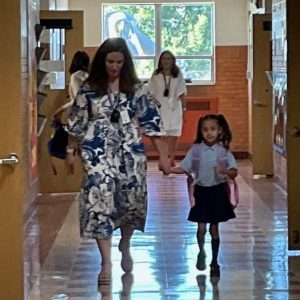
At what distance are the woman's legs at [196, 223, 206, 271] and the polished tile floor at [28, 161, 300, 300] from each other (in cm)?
5

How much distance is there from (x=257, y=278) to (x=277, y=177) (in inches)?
228

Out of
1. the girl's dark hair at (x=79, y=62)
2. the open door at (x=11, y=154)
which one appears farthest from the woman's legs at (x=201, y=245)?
the girl's dark hair at (x=79, y=62)

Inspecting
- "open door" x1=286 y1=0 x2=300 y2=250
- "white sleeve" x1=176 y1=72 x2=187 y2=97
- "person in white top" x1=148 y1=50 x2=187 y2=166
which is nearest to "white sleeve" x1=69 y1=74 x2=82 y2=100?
"person in white top" x1=148 y1=50 x2=187 y2=166

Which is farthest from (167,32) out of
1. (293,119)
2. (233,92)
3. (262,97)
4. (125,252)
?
(125,252)

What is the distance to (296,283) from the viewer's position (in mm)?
5953

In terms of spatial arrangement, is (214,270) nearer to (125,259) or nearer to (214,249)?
(214,249)

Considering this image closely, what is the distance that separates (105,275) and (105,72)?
128cm

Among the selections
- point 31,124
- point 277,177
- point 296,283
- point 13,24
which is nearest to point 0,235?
point 13,24

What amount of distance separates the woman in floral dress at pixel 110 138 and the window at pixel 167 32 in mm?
10242

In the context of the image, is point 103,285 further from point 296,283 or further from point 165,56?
point 165,56

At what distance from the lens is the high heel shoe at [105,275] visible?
5988mm

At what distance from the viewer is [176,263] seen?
6.64 meters

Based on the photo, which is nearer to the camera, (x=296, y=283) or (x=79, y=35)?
(x=296, y=283)

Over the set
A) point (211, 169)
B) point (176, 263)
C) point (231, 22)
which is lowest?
point (176, 263)
